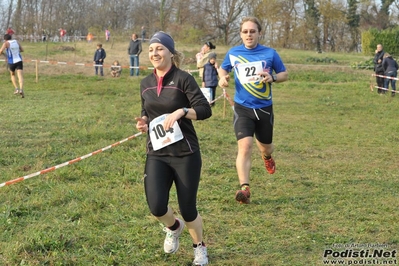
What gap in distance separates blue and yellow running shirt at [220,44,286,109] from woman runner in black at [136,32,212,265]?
2180 mm

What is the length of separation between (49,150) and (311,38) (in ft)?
159

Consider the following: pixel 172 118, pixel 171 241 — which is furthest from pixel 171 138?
pixel 171 241

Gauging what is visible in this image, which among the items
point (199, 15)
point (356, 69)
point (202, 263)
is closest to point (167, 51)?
point (202, 263)

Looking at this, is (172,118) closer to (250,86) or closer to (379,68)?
(250,86)

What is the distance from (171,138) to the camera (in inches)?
160

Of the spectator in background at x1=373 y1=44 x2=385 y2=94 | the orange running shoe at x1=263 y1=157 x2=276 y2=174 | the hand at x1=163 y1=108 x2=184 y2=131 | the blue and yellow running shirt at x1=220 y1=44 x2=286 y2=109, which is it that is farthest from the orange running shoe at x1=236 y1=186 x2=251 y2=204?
the spectator in background at x1=373 y1=44 x2=385 y2=94

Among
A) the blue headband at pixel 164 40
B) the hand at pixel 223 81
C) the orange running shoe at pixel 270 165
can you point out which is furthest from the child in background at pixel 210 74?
the blue headband at pixel 164 40

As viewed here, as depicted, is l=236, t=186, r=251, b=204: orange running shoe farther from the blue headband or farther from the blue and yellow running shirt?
the blue headband

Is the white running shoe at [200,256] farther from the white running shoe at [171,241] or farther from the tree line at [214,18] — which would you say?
the tree line at [214,18]

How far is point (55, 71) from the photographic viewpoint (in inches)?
1009

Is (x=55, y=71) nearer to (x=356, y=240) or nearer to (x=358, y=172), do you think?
(x=358, y=172)

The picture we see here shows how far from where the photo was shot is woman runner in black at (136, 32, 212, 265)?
13.3ft

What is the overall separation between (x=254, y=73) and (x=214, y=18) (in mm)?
45360

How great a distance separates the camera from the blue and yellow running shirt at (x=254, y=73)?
20.5 ft
